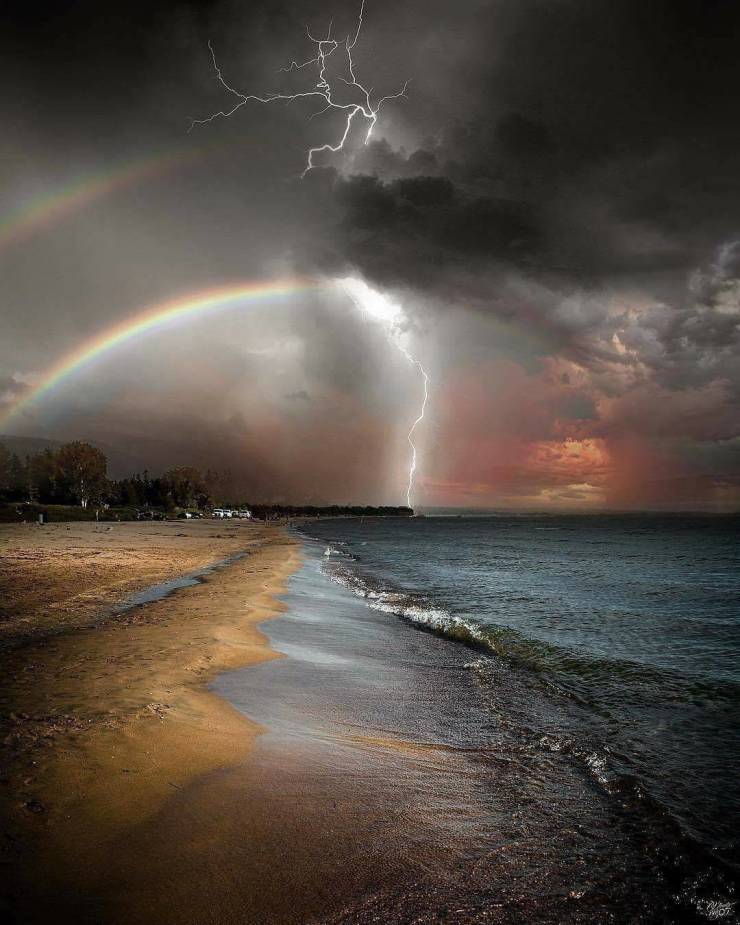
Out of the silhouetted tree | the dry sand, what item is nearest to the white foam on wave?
the dry sand

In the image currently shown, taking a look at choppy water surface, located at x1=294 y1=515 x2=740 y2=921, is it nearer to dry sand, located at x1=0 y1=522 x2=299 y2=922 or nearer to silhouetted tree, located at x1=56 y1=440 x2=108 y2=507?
dry sand, located at x1=0 y1=522 x2=299 y2=922

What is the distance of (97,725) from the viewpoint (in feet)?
23.4

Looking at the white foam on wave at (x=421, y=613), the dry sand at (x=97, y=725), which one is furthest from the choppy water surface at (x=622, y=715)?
the dry sand at (x=97, y=725)

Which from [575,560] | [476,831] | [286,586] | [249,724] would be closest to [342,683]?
[249,724]

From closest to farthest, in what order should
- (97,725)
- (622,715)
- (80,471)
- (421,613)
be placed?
(97,725) < (622,715) < (421,613) < (80,471)

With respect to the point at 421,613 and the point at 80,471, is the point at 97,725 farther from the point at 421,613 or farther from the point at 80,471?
the point at 80,471

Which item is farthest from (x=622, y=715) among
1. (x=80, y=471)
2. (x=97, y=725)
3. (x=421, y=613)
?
(x=80, y=471)

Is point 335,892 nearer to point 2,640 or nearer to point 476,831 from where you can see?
point 476,831

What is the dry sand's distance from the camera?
4516 mm

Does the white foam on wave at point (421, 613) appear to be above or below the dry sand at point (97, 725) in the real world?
below

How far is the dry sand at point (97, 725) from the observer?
14.8 ft

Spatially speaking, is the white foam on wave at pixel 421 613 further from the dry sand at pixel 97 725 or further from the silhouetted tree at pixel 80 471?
the silhouetted tree at pixel 80 471

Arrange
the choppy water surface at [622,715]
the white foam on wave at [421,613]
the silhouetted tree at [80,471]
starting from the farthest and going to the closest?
the silhouetted tree at [80,471]
the white foam on wave at [421,613]
the choppy water surface at [622,715]

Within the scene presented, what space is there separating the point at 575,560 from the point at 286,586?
1602 inches
